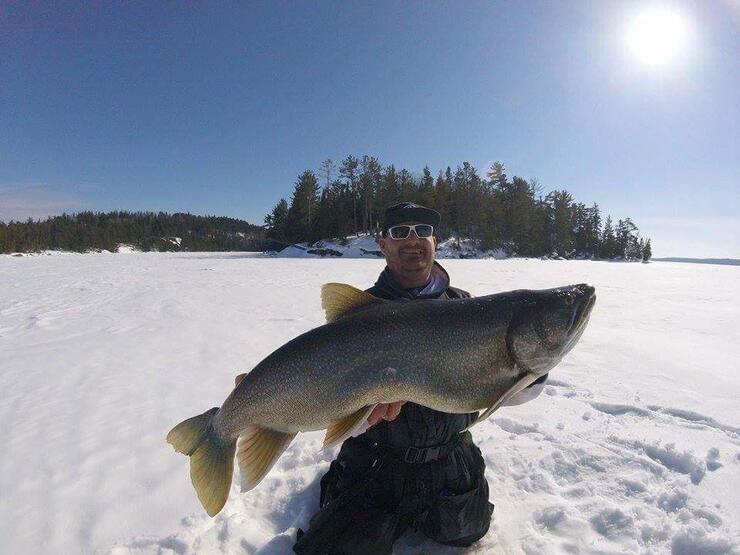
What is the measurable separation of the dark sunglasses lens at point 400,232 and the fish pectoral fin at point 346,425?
5.17 feet

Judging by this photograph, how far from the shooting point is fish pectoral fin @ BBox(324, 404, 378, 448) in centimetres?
204

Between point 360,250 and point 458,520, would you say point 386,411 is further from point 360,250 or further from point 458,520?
point 360,250

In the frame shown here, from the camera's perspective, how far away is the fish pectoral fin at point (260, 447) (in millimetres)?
2107

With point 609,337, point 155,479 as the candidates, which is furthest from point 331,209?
point 155,479

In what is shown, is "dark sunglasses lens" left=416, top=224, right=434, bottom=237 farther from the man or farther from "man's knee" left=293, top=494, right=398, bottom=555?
"man's knee" left=293, top=494, right=398, bottom=555

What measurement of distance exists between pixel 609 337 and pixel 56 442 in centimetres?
827

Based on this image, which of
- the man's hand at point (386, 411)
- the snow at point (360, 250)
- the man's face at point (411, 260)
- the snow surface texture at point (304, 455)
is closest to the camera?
the man's hand at point (386, 411)

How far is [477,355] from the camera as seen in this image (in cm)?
200

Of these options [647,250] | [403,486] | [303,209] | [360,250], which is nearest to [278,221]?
Answer: [303,209]

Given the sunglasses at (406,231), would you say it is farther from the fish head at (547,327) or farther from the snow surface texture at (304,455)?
the snow surface texture at (304,455)

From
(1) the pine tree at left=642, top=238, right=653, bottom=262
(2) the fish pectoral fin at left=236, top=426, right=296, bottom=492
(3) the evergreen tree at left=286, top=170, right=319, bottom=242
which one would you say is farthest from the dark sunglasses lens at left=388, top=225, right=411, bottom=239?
(1) the pine tree at left=642, top=238, right=653, bottom=262

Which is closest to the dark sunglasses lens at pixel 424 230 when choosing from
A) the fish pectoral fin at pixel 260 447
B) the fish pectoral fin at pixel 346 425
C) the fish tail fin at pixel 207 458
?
the fish pectoral fin at pixel 346 425

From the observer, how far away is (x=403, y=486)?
277 cm

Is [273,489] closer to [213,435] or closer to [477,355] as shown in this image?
[213,435]
